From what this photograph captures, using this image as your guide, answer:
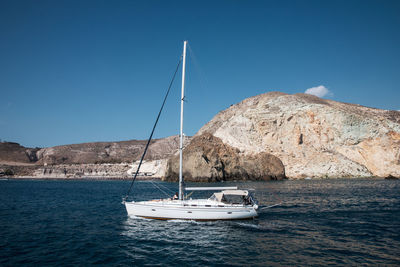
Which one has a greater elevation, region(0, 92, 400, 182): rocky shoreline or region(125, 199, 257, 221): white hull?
region(0, 92, 400, 182): rocky shoreline

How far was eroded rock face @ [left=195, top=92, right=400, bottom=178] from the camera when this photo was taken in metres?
73.6

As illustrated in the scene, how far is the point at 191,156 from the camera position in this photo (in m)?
71.8

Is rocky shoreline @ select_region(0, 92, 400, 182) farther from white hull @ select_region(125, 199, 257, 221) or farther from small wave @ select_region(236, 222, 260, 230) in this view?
small wave @ select_region(236, 222, 260, 230)

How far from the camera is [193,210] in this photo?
1980 cm

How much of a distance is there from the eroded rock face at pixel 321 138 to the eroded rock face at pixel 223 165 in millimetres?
3840

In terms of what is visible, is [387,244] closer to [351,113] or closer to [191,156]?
[191,156]

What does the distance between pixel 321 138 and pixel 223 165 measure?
31583 millimetres

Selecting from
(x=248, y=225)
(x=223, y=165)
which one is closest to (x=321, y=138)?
(x=223, y=165)

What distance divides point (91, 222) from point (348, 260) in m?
17.9

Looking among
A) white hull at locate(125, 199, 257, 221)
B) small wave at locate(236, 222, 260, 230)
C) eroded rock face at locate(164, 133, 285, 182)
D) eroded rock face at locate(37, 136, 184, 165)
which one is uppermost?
eroded rock face at locate(37, 136, 184, 165)

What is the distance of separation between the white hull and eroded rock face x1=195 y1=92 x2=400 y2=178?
59023 mm

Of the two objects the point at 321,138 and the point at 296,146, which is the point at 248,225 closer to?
the point at 296,146

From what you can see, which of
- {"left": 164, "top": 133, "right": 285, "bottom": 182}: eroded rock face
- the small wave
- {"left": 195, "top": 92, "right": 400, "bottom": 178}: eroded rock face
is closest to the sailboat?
the small wave

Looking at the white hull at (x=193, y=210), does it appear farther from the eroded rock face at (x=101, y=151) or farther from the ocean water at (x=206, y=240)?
the eroded rock face at (x=101, y=151)
